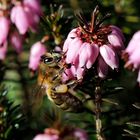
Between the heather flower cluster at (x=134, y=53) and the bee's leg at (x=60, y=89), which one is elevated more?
the heather flower cluster at (x=134, y=53)

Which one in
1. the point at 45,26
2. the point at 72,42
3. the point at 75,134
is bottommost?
the point at 75,134

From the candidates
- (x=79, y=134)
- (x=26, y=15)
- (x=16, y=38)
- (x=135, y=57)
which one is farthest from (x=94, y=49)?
(x=16, y=38)

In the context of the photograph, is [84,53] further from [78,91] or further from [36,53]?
[36,53]

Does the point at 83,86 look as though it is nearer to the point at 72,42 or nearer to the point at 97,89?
the point at 97,89

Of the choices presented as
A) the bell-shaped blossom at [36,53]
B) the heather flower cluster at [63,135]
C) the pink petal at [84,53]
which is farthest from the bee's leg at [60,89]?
the bell-shaped blossom at [36,53]

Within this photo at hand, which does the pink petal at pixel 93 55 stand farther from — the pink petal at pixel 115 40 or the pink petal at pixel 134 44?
the pink petal at pixel 134 44

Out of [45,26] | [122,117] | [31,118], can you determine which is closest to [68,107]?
[45,26]
